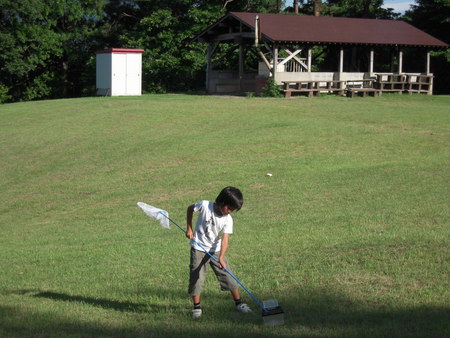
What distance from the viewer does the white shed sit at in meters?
35.9

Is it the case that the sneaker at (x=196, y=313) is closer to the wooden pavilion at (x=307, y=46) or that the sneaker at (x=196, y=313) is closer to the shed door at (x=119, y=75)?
the wooden pavilion at (x=307, y=46)

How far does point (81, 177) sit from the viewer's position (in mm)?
17031

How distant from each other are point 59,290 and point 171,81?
117ft

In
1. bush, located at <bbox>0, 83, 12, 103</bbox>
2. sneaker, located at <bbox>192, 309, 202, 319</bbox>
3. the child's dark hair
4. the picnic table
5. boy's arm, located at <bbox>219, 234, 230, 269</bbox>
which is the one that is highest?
the picnic table

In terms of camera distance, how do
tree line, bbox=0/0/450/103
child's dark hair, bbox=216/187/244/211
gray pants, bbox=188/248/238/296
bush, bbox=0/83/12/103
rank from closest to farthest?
child's dark hair, bbox=216/187/244/211
gray pants, bbox=188/248/238/296
tree line, bbox=0/0/450/103
bush, bbox=0/83/12/103

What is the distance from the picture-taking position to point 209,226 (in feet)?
19.7

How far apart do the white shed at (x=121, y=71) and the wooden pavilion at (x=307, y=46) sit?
4.07 m

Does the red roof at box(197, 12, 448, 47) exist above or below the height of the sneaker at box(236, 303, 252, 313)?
above

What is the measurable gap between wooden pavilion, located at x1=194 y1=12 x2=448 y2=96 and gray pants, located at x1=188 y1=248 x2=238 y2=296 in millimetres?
25467

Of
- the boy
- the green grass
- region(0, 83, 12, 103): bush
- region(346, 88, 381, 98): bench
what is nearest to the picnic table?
region(346, 88, 381, 98): bench

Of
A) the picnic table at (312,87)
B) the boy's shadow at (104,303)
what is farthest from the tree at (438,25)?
the boy's shadow at (104,303)

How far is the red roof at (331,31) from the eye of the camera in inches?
1259

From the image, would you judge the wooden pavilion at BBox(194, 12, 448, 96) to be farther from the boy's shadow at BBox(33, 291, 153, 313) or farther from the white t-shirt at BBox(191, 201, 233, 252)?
the white t-shirt at BBox(191, 201, 233, 252)

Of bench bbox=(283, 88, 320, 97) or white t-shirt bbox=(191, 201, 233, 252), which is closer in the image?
white t-shirt bbox=(191, 201, 233, 252)
